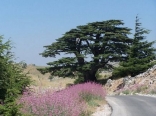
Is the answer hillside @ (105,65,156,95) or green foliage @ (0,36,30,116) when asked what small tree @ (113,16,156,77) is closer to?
hillside @ (105,65,156,95)

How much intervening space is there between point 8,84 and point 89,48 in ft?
124

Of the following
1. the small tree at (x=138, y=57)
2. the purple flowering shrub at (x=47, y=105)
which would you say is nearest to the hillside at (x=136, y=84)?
the small tree at (x=138, y=57)

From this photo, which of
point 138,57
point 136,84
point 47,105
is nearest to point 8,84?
point 47,105

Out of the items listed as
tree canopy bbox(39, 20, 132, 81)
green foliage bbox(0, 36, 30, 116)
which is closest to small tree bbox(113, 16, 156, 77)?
tree canopy bbox(39, 20, 132, 81)

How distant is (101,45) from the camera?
4353 cm

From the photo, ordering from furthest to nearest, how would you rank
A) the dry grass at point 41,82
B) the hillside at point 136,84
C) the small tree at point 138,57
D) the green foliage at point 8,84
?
1. the small tree at point 138,57
2. the hillside at point 136,84
3. the dry grass at point 41,82
4. the green foliage at point 8,84

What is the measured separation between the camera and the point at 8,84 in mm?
8609

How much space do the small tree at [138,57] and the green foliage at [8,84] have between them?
30.1 m

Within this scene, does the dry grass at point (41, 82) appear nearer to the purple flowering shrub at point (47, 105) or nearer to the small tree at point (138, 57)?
the purple flowering shrub at point (47, 105)

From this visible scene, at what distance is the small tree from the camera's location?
132 feet

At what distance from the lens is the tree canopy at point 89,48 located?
4259 centimetres

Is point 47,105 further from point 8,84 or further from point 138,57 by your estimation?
point 138,57

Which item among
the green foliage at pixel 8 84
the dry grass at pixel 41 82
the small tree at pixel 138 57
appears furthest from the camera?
the small tree at pixel 138 57

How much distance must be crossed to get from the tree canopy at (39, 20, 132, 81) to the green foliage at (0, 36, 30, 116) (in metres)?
31.0
